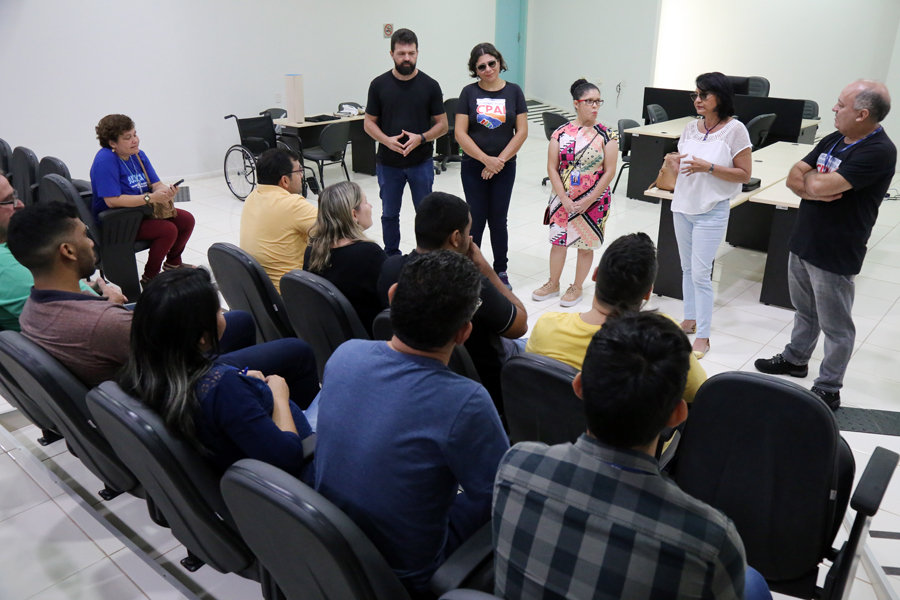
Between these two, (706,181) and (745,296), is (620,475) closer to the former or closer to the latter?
(706,181)

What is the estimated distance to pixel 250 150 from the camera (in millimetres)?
7062

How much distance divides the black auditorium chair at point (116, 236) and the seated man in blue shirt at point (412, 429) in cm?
309

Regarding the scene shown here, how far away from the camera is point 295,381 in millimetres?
2332

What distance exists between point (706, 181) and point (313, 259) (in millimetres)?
2072

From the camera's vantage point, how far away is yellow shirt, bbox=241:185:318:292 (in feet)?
10.1

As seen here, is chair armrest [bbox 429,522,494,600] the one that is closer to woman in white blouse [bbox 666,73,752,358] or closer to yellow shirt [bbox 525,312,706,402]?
yellow shirt [bbox 525,312,706,402]

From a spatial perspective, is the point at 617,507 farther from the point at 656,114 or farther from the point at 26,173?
Result: the point at 656,114

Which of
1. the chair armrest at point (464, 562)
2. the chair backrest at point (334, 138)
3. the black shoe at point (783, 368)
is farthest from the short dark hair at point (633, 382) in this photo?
the chair backrest at point (334, 138)

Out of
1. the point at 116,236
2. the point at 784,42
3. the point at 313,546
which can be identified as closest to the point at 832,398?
the point at 313,546

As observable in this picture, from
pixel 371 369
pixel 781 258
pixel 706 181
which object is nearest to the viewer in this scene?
pixel 371 369

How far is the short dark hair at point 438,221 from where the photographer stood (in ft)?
7.64

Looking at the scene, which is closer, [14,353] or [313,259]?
[14,353]

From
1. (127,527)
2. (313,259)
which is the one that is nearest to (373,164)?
(313,259)

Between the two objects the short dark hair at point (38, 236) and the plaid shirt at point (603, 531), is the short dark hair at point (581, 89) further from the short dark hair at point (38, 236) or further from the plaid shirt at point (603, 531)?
the plaid shirt at point (603, 531)
